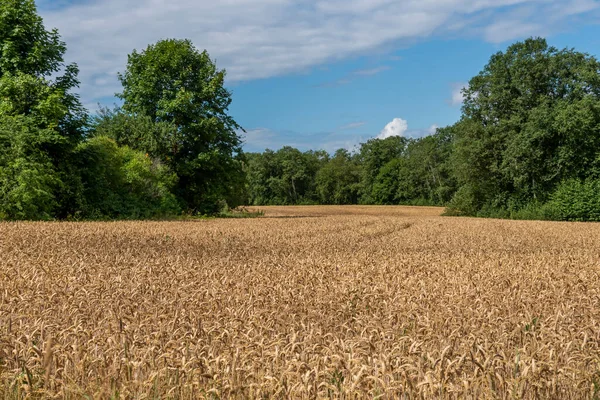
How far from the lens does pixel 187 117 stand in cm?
4350

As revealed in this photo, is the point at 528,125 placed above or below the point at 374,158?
below

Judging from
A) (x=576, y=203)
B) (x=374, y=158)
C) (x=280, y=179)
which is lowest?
(x=576, y=203)

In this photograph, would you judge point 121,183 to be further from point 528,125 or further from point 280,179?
point 280,179

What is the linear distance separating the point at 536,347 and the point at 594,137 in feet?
A: 155

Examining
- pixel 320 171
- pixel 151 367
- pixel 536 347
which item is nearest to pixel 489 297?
pixel 536 347

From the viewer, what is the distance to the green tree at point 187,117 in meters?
42.8

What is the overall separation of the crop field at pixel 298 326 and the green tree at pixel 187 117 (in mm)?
28515

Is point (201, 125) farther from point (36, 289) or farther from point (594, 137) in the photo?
point (36, 289)

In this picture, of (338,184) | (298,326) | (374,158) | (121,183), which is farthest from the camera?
(338,184)

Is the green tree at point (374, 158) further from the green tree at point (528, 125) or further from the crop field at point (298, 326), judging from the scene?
the crop field at point (298, 326)

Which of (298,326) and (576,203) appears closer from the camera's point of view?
(298,326)

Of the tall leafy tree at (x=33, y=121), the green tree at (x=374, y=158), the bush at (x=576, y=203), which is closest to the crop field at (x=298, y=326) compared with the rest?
the tall leafy tree at (x=33, y=121)

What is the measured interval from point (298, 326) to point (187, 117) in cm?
3875

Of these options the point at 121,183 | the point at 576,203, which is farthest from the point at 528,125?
the point at 121,183
